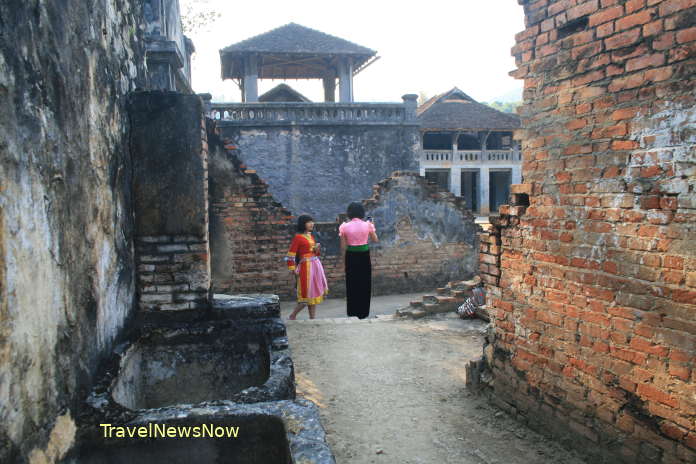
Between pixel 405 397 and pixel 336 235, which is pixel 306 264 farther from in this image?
pixel 405 397

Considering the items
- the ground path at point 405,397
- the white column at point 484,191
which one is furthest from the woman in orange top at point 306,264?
the white column at point 484,191

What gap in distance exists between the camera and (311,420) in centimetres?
204

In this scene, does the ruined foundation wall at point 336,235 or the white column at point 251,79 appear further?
the white column at point 251,79

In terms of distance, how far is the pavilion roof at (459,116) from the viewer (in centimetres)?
2325

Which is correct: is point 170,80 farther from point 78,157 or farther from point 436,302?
point 436,302

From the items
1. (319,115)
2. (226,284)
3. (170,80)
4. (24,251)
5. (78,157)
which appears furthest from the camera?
(319,115)

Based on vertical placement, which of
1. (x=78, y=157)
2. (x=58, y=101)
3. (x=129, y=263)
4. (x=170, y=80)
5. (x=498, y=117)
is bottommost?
(x=129, y=263)

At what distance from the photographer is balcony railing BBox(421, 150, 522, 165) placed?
2478cm

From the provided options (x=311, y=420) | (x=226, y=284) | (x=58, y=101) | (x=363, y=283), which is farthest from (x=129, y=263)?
(x=226, y=284)

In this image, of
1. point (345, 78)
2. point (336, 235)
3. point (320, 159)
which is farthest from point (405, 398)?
point (345, 78)

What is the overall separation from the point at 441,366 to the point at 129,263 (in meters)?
2.89

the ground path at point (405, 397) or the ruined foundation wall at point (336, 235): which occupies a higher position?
the ruined foundation wall at point (336, 235)

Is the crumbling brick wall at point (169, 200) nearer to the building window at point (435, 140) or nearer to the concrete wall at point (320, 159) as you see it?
the concrete wall at point (320, 159)

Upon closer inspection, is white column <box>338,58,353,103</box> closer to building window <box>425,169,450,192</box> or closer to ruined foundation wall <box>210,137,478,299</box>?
ruined foundation wall <box>210,137,478,299</box>
